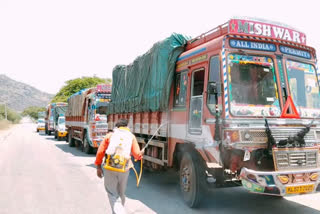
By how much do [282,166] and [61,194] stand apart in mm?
4678

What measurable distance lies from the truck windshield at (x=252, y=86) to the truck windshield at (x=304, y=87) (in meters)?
0.41

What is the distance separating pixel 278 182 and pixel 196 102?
2080mm

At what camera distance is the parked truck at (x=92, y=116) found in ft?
44.0

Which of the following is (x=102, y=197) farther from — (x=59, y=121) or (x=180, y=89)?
(x=59, y=121)

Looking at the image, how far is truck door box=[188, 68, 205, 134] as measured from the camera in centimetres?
575

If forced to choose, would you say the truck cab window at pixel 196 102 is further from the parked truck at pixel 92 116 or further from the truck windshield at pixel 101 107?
the truck windshield at pixel 101 107

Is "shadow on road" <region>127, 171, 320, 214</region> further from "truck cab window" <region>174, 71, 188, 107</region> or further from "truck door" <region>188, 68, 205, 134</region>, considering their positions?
"truck cab window" <region>174, 71, 188, 107</region>

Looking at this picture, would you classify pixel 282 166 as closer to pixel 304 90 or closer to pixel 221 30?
pixel 304 90

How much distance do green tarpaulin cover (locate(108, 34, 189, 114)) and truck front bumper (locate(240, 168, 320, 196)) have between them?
2800 mm

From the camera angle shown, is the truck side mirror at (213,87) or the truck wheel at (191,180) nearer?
the truck side mirror at (213,87)

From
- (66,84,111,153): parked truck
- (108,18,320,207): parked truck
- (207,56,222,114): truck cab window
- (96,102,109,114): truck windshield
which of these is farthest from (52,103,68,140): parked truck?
(207,56,222,114): truck cab window

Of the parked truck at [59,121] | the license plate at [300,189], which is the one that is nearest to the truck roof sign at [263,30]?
the license plate at [300,189]

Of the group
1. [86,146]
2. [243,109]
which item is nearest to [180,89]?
[243,109]

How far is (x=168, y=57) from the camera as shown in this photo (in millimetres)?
6941
